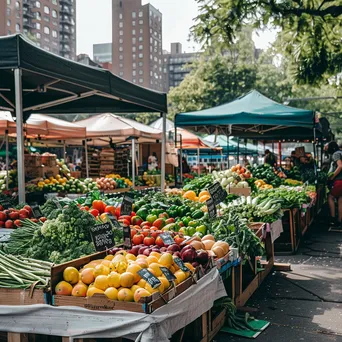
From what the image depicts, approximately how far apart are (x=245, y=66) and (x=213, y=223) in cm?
3648

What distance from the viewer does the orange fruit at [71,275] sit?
3292 millimetres

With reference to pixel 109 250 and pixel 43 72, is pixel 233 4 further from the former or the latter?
pixel 109 250

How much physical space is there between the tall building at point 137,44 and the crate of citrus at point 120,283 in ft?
420

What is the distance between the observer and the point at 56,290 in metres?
3.23

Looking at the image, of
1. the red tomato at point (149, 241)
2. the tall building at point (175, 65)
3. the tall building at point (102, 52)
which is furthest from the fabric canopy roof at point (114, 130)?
the tall building at point (102, 52)

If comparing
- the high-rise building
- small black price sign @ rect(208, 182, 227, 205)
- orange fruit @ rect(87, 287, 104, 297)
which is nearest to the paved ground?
small black price sign @ rect(208, 182, 227, 205)

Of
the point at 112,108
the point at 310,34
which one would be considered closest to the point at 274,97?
the point at 310,34

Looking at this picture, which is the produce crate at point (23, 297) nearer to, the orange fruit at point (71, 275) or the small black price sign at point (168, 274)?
the orange fruit at point (71, 275)

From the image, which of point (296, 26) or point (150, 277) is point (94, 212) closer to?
point (150, 277)

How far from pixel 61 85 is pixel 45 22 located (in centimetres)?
10053

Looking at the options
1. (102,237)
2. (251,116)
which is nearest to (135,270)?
(102,237)

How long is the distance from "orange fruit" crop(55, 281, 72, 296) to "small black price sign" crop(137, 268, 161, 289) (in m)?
0.50

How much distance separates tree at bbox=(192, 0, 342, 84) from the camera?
10.2m

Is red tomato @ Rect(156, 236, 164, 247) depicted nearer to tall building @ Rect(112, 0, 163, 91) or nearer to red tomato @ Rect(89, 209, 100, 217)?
red tomato @ Rect(89, 209, 100, 217)
